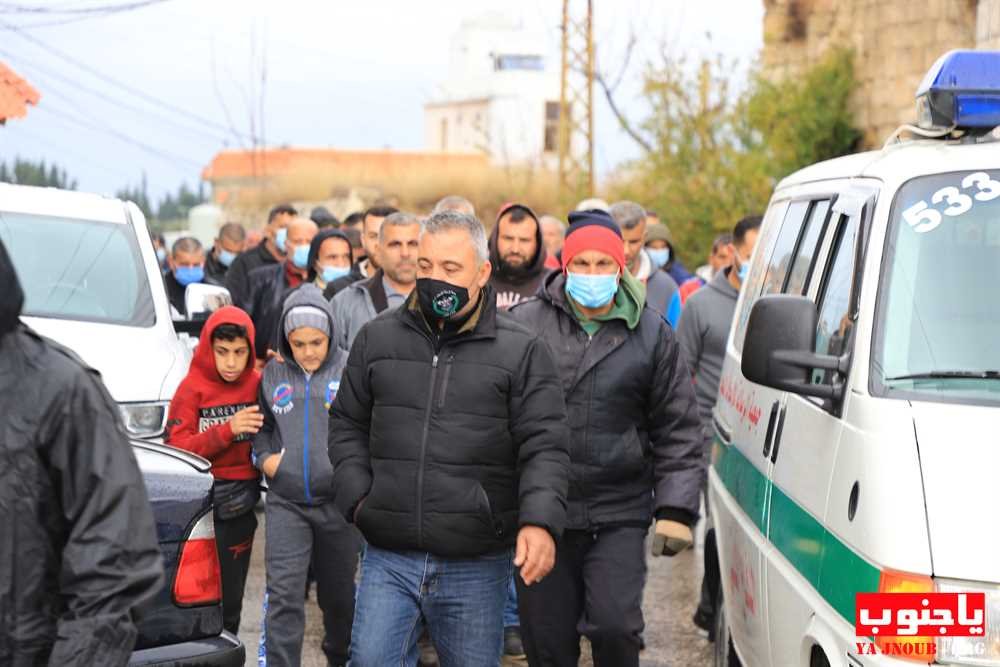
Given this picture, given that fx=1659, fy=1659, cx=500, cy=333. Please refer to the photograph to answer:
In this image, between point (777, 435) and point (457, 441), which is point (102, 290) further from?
point (777, 435)

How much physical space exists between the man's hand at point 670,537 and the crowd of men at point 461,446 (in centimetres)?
1

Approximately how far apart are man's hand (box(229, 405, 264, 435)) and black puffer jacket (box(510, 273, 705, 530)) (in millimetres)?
1293

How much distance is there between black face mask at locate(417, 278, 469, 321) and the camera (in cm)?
485

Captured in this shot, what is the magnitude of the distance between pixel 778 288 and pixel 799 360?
5.21 ft

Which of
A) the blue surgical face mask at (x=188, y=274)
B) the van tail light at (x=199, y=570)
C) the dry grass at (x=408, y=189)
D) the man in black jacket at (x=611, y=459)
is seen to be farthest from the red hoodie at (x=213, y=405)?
the dry grass at (x=408, y=189)

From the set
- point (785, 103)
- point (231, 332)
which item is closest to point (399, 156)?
point (785, 103)

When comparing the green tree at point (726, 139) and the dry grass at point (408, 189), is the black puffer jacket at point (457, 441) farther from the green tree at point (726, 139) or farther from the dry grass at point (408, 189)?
the dry grass at point (408, 189)

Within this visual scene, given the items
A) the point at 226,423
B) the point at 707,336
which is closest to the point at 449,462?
the point at 226,423

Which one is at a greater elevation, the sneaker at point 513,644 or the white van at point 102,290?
the white van at point 102,290

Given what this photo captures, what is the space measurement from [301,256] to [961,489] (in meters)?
7.30

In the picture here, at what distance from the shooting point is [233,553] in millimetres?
6824

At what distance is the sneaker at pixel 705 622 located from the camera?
7738mm

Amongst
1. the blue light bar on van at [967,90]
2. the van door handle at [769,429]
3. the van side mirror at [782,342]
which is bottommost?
the van door handle at [769,429]

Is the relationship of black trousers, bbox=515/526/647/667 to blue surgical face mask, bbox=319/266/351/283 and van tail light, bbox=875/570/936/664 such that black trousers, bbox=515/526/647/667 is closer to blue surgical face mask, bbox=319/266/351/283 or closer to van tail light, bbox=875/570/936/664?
van tail light, bbox=875/570/936/664
